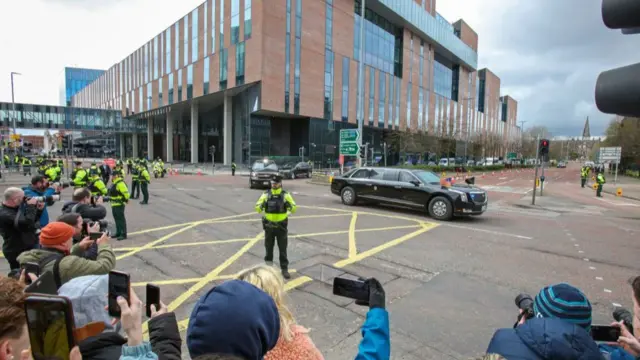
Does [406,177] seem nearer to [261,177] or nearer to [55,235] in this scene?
[261,177]

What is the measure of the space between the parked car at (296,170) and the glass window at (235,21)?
1824 cm

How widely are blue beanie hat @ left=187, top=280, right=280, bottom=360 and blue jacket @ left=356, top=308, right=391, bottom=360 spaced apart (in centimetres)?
54

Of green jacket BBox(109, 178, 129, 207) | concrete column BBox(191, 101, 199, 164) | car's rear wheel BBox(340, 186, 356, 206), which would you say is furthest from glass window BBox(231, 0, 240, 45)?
green jacket BBox(109, 178, 129, 207)

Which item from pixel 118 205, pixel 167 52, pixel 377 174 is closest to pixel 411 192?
pixel 377 174

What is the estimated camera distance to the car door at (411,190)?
471 inches

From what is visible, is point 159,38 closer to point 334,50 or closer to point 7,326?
point 334,50

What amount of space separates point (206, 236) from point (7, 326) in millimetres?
7141

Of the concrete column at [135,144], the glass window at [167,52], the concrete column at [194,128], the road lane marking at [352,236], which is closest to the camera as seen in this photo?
the road lane marking at [352,236]

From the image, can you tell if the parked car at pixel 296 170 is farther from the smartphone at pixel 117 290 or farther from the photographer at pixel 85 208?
the smartphone at pixel 117 290

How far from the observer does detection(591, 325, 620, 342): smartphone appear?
2113 mm

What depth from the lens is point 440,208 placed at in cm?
1141

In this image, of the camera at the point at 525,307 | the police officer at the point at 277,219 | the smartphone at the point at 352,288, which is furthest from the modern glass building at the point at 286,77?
the smartphone at the point at 352,288

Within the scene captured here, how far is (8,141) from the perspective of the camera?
37031 millimetres

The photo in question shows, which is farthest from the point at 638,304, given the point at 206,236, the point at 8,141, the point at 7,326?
the point at 8,141
